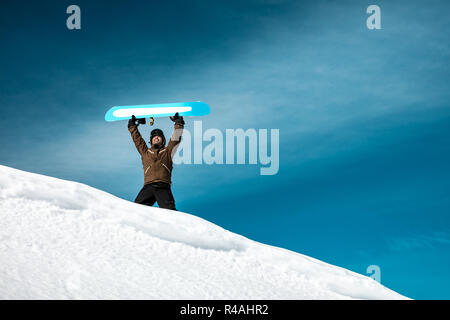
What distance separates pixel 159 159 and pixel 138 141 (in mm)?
649

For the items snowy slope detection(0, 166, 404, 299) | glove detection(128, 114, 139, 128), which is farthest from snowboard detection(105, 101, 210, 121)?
snowy slope detection(0, 166, 404, 299)

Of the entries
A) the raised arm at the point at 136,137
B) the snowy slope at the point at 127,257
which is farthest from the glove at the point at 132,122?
the snowy slope at the point at 127,257

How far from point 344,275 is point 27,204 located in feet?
11.2

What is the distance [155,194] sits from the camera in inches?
290

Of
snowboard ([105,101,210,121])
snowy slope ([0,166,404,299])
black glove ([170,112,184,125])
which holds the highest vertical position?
snowboard ([105,101,210,121])

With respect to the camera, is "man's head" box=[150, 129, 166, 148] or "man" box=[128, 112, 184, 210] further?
"man's head" box=[150, 129, 166, 148]

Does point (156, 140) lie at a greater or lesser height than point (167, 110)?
lesser

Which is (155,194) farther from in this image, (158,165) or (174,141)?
(174,141)

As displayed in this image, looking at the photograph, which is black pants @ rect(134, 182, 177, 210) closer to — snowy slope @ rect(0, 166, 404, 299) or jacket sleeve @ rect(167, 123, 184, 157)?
jacket sleeve @ rect(167, 123, 184, 157)

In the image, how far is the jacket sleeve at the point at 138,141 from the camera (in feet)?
25.7

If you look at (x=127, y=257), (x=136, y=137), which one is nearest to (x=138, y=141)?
(x=136, y=137)

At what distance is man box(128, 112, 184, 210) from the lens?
24.2 ft
